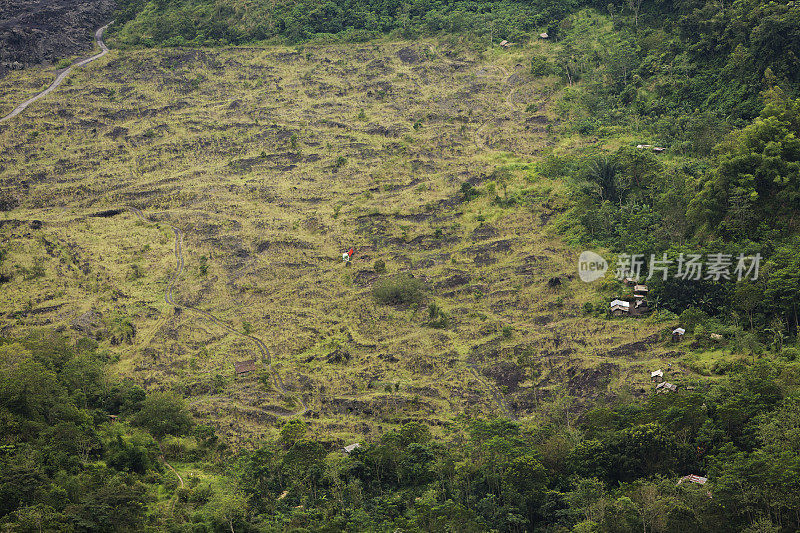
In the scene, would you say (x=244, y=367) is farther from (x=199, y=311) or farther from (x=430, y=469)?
(x=430, y=469)

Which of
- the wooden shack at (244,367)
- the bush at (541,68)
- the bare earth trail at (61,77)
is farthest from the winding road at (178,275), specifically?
the bush at (541,68)

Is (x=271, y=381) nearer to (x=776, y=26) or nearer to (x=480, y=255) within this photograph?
(x=480, y=255)

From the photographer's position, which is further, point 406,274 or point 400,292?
point 406,274

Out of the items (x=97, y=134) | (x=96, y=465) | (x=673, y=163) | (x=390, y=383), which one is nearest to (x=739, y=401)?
(x=390, y=383)

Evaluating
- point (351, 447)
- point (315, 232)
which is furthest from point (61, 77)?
point (351, 447)

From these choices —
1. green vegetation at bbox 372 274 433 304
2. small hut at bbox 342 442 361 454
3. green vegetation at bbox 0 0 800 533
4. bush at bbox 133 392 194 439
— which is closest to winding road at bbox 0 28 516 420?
green vegetation at bbox 0 0 800 533

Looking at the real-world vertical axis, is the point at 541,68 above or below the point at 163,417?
above

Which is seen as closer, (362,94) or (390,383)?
(390,383)
